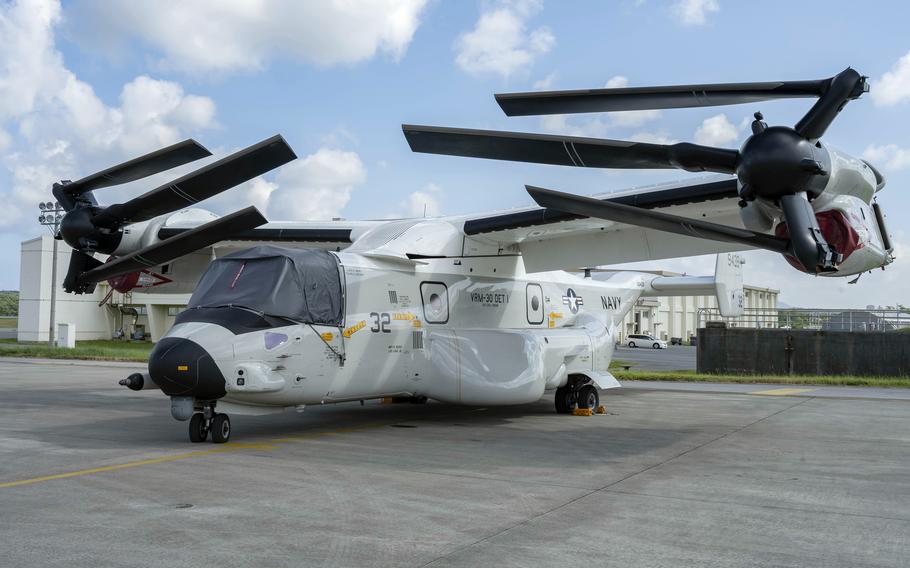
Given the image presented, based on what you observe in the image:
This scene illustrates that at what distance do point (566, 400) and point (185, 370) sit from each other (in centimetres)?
715

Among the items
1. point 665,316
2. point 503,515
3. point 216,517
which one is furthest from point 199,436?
point 665,316

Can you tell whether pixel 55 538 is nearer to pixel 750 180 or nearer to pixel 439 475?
pixel 439 475

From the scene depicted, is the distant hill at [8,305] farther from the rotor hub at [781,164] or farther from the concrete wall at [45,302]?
the rotor hub at [781,164]

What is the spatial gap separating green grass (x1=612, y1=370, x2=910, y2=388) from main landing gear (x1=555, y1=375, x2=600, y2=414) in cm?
985

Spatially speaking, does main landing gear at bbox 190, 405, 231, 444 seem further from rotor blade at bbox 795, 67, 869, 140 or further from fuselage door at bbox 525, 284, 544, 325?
rotor blade at bbox 795, 67, 869, 140

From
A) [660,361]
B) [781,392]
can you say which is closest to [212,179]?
[781,392]

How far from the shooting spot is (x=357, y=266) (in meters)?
10.8

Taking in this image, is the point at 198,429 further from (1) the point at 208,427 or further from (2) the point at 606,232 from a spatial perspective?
(2) the point at 606,232

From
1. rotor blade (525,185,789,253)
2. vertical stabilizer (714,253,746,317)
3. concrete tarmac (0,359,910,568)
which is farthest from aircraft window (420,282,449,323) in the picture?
vertical stabilizer (714,253,746,317)

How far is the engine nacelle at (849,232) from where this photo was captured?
8.63 metres

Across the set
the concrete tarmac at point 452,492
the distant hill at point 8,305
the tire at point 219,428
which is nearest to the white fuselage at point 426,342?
the tire at point 219,428

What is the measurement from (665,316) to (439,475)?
81.0 meters

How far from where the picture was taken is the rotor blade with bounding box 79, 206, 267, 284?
376 inches

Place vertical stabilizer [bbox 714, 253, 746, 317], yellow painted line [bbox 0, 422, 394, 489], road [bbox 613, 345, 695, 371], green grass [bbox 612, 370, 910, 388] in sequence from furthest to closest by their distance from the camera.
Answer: road [bbox 613, 345, 695, 371]
green grass [bbox 612, 370, 910, 388]
vertical stabilizer [bbox 714, 253, 746, 317]
yellow painted line [bbox 0, 422, 394, 489]
